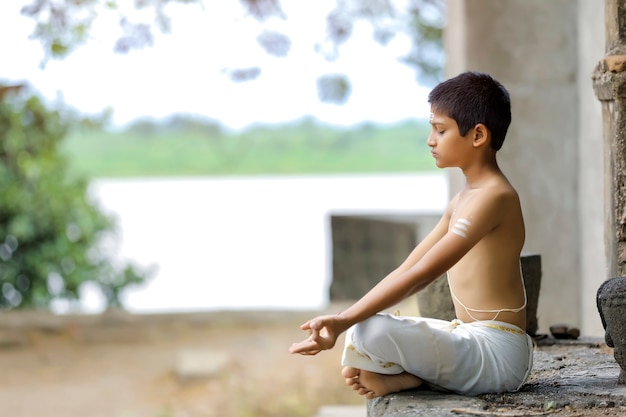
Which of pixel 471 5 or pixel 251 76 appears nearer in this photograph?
pixel 471 5

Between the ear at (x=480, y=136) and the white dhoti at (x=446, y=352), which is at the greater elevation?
the ear at (x=480, y=136)

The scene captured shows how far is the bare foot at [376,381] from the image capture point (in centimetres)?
231

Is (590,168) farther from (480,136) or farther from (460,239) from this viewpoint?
(460,239)

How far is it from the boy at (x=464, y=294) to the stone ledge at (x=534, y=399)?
39 mm

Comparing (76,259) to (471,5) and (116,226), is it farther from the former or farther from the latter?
(471,5)

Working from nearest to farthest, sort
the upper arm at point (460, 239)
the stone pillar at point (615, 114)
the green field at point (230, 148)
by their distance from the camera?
the upper arm at point (460, 239), the stone pillar at point (615, 114), the green field at point (230, 148)

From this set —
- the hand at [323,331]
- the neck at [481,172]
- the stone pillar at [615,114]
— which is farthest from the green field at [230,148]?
the hand at [323,331]

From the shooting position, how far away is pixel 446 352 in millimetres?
2268

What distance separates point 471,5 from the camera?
4.55 meters

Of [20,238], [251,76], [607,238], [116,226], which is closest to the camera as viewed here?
[607,238]

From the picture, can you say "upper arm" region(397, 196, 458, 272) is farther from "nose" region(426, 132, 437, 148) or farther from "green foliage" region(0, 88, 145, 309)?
"green foliage" region(0, 88, 145, 309)

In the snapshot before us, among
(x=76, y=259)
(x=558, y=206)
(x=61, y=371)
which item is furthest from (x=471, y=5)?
(x=76, y=259)

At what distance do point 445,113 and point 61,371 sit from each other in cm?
532

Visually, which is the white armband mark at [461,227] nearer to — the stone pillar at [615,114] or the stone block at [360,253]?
A: the stone pillar at [615,114]
